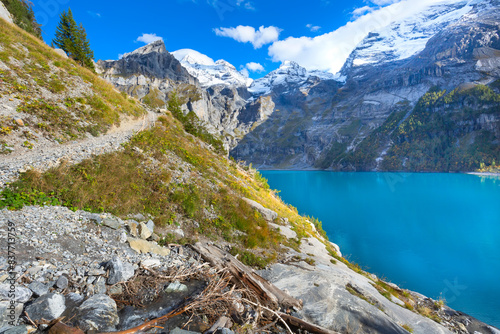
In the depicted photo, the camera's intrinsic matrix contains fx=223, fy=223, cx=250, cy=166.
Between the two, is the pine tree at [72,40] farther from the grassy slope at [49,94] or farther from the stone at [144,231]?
the stone at [144,231]

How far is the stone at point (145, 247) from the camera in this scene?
A: 26.7 feet

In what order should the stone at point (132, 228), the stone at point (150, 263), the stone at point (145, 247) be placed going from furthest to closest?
the stone at point (132, 228) → the stone at point (145, 247) → the stone at point (150, 263)

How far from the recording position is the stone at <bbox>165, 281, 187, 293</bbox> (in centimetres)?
689

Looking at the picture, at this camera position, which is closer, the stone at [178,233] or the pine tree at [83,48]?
the stone at [178,233]

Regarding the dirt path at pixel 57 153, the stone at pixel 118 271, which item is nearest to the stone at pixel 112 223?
the stone at pixel 118 271

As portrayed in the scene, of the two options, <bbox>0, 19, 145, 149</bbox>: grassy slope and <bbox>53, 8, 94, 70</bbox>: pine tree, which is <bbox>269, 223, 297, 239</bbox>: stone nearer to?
<bbox>0, 19, 145, 149</bbox>: grassy slope

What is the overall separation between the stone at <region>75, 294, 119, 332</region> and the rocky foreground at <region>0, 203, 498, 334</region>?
0.07 ft

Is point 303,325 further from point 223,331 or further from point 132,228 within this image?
point 132,228

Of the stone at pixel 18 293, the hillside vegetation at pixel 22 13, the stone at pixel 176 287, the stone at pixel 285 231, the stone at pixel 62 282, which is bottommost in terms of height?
the stone at pixel 18 293

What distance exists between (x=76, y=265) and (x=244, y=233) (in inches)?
311

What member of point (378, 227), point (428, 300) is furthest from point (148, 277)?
point (378, 227)

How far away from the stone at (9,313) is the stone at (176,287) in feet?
10.7

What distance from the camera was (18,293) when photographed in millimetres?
4969

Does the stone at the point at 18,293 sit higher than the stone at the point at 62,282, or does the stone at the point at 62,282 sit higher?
the stone at the point at 62,282
